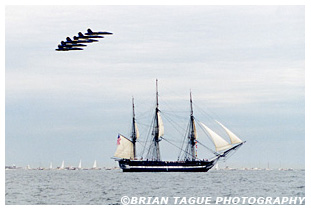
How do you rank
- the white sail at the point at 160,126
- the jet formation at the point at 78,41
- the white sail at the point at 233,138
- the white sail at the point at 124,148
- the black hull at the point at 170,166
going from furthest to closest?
the white sail at the point at 124,148 → the white sail at the point at 160,126 → the black hull at the point at 170,166 → the white sail at the point at 233,138 → the jet formation at the point at 78,41

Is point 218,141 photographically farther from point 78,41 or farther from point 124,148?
point 78,41

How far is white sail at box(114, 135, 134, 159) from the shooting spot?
116438 mm

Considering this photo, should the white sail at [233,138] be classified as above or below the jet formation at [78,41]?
below

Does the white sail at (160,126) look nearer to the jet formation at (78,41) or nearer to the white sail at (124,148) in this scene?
the white sail at (124,148)

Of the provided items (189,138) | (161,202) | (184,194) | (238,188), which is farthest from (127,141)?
(161,202)

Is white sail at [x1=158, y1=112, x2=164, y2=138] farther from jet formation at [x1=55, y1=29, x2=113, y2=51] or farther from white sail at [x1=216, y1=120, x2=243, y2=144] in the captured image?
jet formation at [x1=55, y1=29, x2=113, y2=51]

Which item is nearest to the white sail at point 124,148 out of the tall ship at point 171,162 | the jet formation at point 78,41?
the tall ship at point 171,162

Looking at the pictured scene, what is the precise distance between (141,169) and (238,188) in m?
42.9

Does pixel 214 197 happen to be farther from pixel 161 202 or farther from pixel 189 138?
pixel 189 138

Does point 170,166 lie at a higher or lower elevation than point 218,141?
lower

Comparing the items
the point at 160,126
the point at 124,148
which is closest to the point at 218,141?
the point at 160,126

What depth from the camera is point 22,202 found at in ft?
188

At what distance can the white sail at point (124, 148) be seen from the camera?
382 ft

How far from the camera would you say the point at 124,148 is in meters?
117
